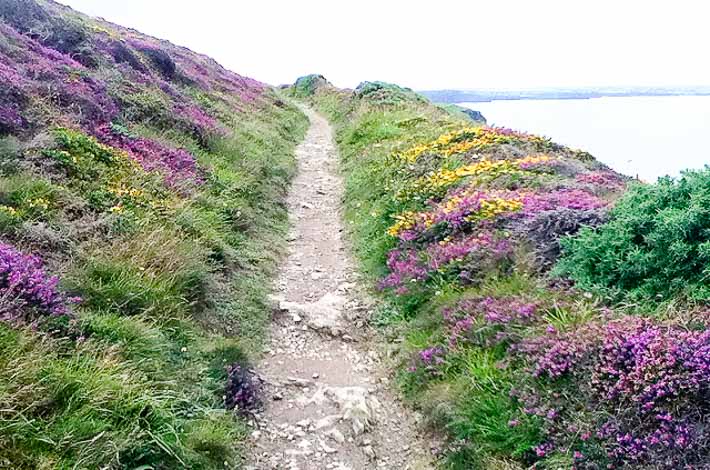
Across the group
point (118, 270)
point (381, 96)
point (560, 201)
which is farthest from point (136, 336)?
point (381, 96)

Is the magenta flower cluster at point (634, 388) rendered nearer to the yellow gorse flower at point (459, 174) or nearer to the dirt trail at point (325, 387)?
the dirt trail at point (325, 387)

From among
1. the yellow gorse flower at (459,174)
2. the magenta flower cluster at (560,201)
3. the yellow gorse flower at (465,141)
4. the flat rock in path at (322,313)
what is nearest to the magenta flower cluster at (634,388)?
the magenta flower cluster at (560,201)

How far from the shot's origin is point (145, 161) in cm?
1088

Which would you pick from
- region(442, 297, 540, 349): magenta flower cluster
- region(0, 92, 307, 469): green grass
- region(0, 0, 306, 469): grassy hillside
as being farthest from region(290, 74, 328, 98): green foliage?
region(442, 297, 540, 349): magenta flower cluster

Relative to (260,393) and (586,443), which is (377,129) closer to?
(260,393)

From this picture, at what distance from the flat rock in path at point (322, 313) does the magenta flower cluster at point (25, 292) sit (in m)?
3.29

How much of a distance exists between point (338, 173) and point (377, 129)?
3.09 meters

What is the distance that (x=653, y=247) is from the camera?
5652 millimetres

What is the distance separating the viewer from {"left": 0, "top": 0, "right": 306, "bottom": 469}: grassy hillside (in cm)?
416

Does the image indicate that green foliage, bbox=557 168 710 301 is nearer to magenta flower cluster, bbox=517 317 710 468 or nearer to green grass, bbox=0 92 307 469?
magenta flower cluster, bbox=517 317 710 468

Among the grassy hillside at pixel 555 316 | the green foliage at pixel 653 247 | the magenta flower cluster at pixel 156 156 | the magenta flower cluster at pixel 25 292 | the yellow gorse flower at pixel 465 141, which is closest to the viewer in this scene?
the grassy hillside at pixel 555 316

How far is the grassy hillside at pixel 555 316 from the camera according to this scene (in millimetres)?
4145

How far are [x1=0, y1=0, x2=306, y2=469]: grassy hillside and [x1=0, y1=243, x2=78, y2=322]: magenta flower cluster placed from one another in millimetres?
17

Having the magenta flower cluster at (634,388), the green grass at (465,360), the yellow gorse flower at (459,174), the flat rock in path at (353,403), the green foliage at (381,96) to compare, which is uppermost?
the green foliage at (381,96)
